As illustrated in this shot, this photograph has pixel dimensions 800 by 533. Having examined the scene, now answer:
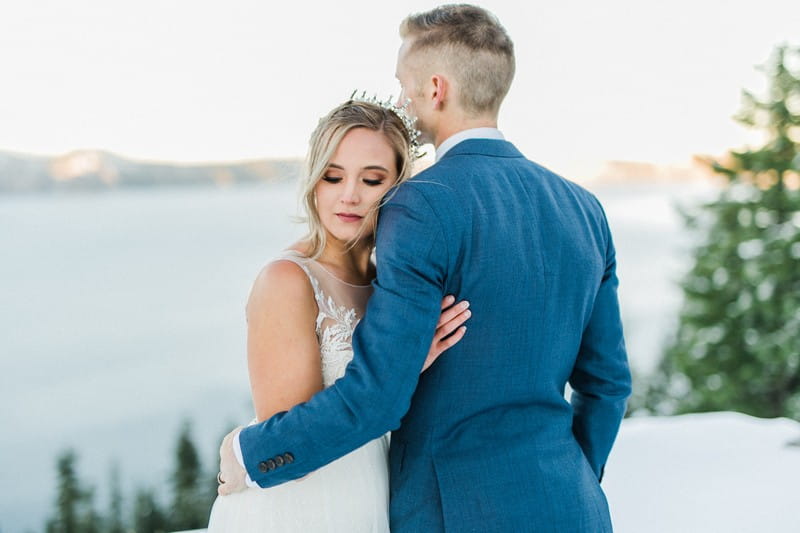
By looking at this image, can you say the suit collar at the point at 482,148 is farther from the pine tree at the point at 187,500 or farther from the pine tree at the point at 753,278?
the pine tree at the point at 753,278

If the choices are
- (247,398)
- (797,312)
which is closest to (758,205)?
(797,312)

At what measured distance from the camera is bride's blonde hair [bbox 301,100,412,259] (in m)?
1.69

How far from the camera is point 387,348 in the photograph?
1333mm

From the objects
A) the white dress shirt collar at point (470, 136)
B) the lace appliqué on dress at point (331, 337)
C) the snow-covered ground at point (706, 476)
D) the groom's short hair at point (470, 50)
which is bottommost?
the snow-covered ground at point (706, 476)

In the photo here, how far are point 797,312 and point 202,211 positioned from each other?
410 inches

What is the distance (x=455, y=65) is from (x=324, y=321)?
614mm

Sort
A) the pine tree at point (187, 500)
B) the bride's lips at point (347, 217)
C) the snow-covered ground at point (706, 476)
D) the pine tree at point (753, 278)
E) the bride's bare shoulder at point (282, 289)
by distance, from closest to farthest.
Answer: the bride's bare shoulder at point (282, 289) < the bride's lips at point (347, 217) < the snow-covered ground at point (706, 476) < the pine tree at point (187, 500) < the pine tree at point (753, 278)

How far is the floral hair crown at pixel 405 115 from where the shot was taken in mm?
1649

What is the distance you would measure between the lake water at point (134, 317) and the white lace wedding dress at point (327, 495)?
8.36 meters

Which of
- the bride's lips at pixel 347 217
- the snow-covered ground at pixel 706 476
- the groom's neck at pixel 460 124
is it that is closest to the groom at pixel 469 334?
the groom's neck at pixel 460 124

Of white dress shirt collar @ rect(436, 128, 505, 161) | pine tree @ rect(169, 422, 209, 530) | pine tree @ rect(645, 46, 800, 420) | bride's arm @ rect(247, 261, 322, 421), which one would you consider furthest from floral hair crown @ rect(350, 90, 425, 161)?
pine tree @ rect(645, 46, 800, 420)

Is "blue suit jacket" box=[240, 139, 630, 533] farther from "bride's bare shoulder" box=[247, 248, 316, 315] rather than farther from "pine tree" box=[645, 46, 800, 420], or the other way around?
"pine tree" box=[645, 46, 800, 420]

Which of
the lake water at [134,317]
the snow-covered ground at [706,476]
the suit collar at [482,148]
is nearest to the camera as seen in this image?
the suit collar at [482,148]

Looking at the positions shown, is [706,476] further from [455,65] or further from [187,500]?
[187,500]
